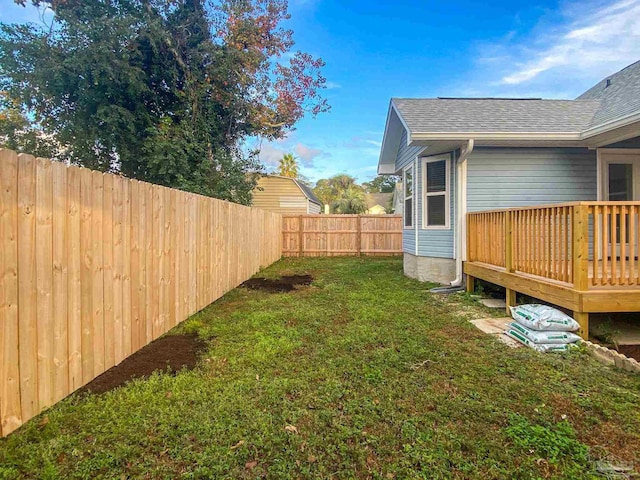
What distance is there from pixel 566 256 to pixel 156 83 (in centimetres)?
1233

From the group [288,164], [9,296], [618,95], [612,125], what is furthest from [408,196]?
[288,164]

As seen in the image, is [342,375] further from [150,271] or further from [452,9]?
[452,9]

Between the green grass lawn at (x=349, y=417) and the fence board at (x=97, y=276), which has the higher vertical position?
the fence board at (x=97, y=276)

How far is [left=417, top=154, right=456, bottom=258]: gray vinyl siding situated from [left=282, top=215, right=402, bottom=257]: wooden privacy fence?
6.26 m

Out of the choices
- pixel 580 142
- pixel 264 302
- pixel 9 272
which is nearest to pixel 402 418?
pixel 9 272

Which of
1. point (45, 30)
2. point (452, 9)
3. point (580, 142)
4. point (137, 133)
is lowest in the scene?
point (580, 142)

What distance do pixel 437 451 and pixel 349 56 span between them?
52.6 ft

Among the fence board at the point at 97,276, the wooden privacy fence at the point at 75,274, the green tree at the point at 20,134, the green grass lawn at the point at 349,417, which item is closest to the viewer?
the green grass lawn at the point at 349,417

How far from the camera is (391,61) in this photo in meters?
14.5

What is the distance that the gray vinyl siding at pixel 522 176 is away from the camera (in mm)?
6969

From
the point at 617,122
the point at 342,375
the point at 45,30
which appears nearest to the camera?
the point at 342,375

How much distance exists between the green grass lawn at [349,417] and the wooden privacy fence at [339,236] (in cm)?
1036

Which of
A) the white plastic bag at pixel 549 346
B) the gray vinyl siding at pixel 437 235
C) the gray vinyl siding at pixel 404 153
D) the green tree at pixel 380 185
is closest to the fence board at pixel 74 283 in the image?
the white plastic bag at pixel 549 346

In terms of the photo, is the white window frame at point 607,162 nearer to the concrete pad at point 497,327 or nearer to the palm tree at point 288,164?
the concrete pad at point 497,327
